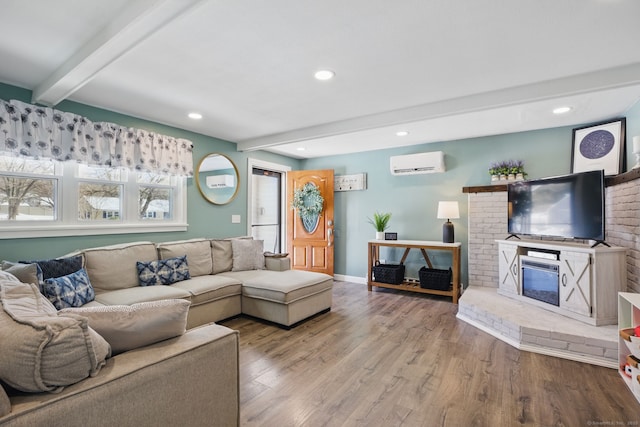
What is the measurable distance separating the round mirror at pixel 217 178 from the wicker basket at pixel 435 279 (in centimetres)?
301

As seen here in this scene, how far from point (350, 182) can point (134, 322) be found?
181 inches

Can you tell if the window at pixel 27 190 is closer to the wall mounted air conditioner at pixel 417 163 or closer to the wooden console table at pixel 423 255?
the wooden console table at pixel 423 255

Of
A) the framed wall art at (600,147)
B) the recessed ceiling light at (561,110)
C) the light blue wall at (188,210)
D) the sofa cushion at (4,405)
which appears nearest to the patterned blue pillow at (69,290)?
the light blue wall at (188,210)

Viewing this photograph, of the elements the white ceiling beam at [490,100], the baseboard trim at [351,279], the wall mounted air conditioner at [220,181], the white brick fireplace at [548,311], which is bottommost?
the baseboard trim at [351,279]

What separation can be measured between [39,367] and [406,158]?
4.66 m

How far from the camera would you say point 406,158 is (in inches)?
190

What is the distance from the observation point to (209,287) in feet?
10.5

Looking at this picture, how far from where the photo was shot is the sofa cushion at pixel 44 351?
900mm

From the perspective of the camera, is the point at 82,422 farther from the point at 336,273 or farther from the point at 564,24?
the point at 336,273

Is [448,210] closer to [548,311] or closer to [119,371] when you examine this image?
[548,311]

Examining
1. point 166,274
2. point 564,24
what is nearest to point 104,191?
point 166,274

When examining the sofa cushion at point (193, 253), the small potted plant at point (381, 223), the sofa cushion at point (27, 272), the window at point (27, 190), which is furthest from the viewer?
the small potted plant at point (381, 223)

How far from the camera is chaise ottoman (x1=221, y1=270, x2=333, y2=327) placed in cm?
318

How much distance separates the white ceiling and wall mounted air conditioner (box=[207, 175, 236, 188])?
1.04 metres
